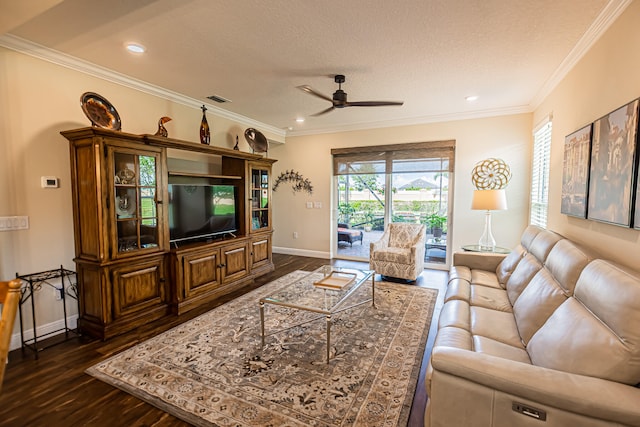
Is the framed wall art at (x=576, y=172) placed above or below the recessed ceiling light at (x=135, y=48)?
below

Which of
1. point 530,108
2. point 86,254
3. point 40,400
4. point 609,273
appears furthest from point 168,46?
point 530,108

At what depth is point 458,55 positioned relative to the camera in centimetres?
274

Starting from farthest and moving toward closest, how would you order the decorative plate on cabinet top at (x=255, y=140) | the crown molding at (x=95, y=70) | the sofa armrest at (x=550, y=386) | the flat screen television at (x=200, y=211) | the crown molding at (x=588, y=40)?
the decorative plate on cabinet top at (x=255, y=140) < the flat screen television at (x=200, y=211) < the crown molding at (x=95, y=70) < the crown molding at (x=588, y=40) < the sofa armrest at (x=550, y=386)

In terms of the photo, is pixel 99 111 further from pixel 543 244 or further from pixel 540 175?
pixel 540 175

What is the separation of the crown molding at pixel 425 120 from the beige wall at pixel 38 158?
11.8ft

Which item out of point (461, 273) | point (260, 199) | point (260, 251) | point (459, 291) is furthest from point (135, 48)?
point (461, 273)

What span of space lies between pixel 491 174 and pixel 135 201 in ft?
16.0

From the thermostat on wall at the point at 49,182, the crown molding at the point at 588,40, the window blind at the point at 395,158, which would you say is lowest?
the thermostat on wall at the point at 49,182

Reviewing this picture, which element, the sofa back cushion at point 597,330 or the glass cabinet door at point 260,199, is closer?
the sofa back cushion at point 597,330

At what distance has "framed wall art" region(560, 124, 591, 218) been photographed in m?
2.30

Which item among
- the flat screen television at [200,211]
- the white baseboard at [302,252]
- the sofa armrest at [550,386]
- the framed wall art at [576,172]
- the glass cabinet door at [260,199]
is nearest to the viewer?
the sofa armrest at [550,386]

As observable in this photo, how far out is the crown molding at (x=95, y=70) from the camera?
2471mm

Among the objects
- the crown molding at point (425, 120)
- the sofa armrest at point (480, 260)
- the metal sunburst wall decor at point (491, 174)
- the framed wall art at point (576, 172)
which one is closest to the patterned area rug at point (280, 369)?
the sofa armrest at point (480, 260)

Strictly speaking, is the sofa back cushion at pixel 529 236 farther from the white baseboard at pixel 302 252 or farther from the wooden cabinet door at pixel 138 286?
the wooden cabinet door at pixel 138 286
